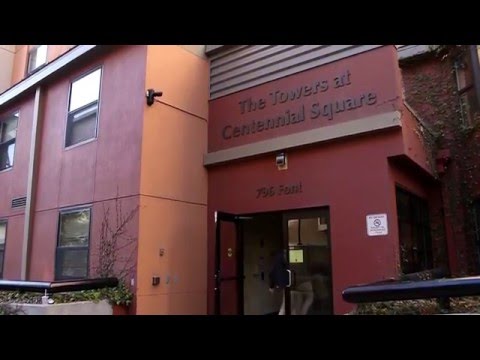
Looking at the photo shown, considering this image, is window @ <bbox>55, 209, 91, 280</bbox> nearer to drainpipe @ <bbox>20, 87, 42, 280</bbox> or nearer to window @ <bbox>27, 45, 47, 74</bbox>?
drainpipe @ <bbox>20, 87, 42, 280</bbox>

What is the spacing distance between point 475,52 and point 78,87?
8.15 meters

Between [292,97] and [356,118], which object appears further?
[292,97]

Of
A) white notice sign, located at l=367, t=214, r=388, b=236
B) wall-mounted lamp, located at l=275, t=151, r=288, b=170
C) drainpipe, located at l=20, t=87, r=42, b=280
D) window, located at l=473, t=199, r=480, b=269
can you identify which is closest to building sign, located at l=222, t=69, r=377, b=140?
wall-mounted lamp, located at l=275, t=151, r=288, b=170

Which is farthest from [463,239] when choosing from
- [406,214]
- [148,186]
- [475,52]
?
[148,186]

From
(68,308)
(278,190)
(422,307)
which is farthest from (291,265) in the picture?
(68,308)

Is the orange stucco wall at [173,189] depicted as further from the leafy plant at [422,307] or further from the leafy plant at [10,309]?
the leafy plant at [422,307]

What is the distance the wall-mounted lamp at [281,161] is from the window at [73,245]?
3625 millimetres

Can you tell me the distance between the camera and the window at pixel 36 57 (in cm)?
1293

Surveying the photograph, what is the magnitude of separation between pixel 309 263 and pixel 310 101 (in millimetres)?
2745

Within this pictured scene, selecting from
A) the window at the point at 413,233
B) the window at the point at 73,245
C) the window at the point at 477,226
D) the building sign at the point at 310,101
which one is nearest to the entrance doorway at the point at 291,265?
the window at the point at 413,233

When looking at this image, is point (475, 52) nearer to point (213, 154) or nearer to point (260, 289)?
point (213, 154)

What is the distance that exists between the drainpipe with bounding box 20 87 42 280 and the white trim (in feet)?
0.89

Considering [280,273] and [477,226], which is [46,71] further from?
[477,226]

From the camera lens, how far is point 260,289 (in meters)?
9.28
